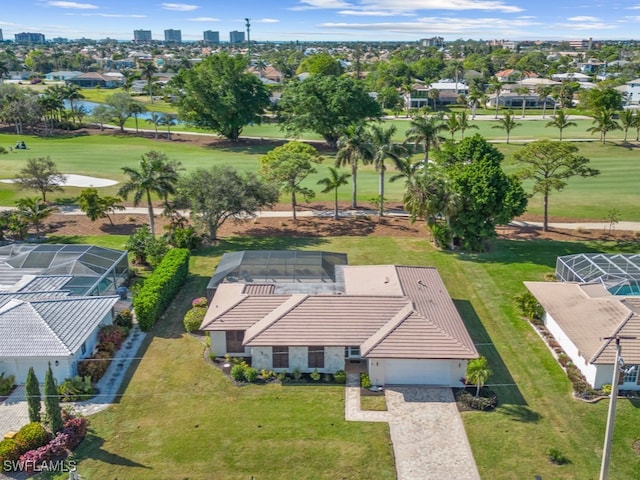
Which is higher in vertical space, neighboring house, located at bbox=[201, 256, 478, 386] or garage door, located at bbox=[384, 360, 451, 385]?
neighboring house, located at bbox=[201, 256, 478, 386]

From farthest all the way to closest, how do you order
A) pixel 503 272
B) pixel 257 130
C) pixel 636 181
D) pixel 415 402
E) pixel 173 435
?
pixel 257 130, pixel 636 181, pixel 503 272, pixel 415 402, pixel 173 435

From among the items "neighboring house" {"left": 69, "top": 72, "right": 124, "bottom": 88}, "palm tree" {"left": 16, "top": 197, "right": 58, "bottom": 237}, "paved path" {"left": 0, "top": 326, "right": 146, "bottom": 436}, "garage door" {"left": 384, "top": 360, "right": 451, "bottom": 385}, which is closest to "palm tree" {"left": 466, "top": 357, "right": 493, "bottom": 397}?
"garage door" {"left": 384, "top": 360, "right": 451, "bottom": 385}

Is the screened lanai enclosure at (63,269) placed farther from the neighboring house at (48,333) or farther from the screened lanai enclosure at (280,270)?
the screened lanai enclosure at (280,270)

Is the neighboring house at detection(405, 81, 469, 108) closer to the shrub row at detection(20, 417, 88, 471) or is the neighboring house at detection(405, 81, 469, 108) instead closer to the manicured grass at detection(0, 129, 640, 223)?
the manicured grass at detection(0, 129, 640, 223)

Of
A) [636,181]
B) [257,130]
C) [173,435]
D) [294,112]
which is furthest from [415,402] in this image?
[257,130]

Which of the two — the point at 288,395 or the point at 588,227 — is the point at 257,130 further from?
the point at 288,395

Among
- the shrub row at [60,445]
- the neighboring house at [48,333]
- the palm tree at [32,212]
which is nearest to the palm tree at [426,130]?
the palm tree at [32,212]
